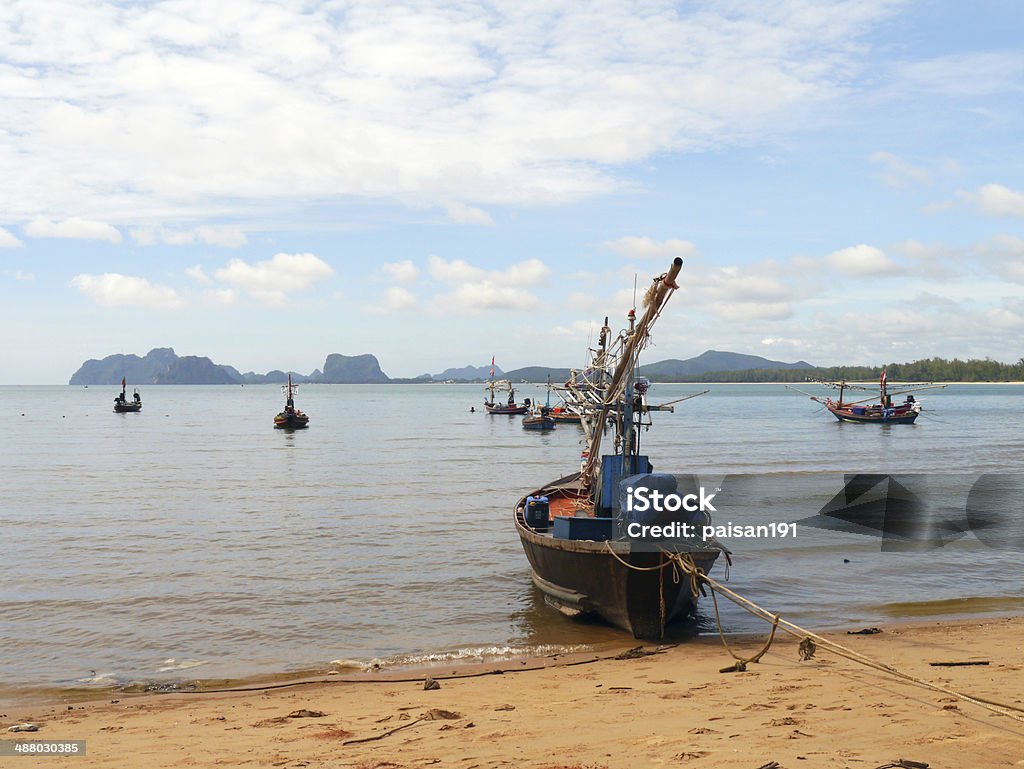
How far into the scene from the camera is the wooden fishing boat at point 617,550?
51.6 ft

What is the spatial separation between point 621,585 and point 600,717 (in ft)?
17.7

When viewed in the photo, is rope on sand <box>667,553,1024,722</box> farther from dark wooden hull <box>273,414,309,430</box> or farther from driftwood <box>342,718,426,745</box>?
dark wooden hull <box>273,414,309,430</box>

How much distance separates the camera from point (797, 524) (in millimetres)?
31156

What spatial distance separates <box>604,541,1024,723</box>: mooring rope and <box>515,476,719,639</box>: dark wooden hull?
6.9 inches

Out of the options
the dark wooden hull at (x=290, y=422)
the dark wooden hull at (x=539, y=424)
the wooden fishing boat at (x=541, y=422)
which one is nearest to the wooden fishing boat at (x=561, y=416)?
the wooden fishing boat at (x=541, y=422)

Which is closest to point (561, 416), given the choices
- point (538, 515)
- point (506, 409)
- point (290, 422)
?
point (506, 409)

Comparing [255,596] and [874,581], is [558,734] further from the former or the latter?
[874,581]

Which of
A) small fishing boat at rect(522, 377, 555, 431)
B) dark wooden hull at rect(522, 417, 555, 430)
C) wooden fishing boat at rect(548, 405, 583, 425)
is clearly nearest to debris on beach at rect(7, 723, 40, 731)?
small fishing boat at rect(522, 377, 555, 431)

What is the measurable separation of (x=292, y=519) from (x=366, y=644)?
16.3 meters

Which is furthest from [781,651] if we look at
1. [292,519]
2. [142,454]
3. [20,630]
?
[142,454]

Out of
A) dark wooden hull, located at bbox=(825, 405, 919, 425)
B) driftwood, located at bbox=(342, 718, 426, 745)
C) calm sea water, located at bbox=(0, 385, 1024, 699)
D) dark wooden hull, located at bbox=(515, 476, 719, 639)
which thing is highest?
dark wooden hull, located at bbox=(825, 405, 919, 425)

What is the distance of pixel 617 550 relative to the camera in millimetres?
15797

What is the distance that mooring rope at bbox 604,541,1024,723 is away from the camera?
391 inches

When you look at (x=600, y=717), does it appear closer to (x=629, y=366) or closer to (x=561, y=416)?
(x=629, y=366)
